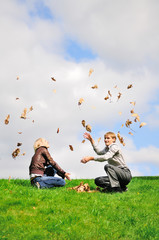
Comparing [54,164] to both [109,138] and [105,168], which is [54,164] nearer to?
[105,168]

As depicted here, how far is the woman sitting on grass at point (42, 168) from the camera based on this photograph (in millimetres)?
8836

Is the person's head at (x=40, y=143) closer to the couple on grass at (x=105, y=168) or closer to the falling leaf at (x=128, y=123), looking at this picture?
the couple on grass at (x=105, y=168)

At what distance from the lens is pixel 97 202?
7.06 meters

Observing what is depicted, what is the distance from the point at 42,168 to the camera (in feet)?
29.4

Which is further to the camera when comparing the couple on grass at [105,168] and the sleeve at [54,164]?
the sleeve at [54,164]

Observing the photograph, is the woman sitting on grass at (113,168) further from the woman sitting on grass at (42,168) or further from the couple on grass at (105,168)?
the woman sitting on grass at (42,168)

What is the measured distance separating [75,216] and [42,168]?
3237 mm

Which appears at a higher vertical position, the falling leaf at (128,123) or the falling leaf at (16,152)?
the falling leaf at (128,123)

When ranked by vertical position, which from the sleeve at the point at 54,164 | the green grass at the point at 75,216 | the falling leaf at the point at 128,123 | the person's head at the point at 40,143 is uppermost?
the falling leaf at the point at 128,123

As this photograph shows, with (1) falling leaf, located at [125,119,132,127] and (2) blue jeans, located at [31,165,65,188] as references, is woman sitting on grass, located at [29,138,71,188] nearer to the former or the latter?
(2) blue jeans, located at [31,165,65,188]

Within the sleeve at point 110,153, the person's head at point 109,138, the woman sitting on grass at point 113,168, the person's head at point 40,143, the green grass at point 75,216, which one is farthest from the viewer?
the person's head at point 40,143

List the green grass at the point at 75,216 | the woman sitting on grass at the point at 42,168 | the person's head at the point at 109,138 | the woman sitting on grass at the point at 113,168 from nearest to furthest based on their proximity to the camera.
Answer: the green grass at the point at 75,216 < the woman sitting on grass at the point at 113,168 < the person's head at the point at 109,138 < the woman sitting on grass at the point at 42,168

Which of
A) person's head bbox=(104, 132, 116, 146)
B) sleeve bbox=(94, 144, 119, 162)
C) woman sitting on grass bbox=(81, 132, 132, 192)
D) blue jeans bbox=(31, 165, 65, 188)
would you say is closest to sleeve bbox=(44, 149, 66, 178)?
blue jeans bbox=(31, 165, 65, 188)

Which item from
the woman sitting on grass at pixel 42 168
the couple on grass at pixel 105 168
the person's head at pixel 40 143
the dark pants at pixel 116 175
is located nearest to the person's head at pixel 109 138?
the couple on grass at pixel 105 168
